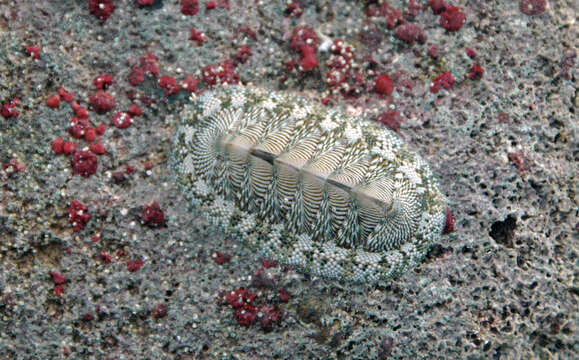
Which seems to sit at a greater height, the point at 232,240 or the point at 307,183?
the point at 307,183

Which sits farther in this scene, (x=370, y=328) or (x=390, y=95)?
(x=390, y=95)

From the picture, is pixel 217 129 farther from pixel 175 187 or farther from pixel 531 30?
pixel 531 30

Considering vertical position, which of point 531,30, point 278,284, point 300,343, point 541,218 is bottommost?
point 300,343

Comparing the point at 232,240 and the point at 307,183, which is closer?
the point at 307,183

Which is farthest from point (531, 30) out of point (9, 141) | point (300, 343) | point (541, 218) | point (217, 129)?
point (9, 141)
